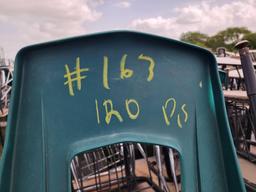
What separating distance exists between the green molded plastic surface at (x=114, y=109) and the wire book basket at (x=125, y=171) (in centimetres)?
51

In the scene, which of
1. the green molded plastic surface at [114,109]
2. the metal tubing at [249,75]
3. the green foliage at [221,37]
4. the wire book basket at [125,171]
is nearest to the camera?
the green molded plastic surface at [114,109]


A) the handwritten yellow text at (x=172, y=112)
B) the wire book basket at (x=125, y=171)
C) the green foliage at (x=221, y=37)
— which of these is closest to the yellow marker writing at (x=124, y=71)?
the handwritten yellow text at (x=172, y=112)

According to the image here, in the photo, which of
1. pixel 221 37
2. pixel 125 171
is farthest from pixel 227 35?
pixel 125 171

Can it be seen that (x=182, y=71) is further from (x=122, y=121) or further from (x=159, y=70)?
(x=122, y=121)

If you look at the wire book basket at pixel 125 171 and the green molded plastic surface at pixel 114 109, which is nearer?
the green molded plastic surface at pixel 114 109

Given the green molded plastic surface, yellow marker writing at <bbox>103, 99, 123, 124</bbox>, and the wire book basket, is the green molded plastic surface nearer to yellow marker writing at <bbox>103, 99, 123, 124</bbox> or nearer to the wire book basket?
yellow marker writing at <bbox>103, 99, 123, 124</bbox>

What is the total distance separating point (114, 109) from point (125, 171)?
2.92 ft

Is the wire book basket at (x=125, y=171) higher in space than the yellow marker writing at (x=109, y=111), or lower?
lower

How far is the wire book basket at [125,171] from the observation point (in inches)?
49.4

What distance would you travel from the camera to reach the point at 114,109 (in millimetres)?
629

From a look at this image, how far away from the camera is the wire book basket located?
49.4 inches

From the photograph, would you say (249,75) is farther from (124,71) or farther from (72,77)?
(72,77)

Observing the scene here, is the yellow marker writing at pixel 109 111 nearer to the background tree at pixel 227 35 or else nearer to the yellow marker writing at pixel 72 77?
the yellow marker writing at pixel 72 77

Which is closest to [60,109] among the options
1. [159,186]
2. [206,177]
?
[206,177]
